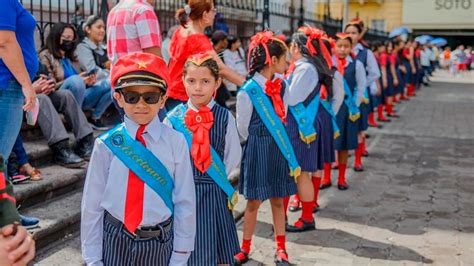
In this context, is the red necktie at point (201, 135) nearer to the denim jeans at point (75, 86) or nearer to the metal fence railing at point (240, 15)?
the denim jeans at point (75, 86)

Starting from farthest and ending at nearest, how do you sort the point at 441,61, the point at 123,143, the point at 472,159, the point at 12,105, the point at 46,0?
the point at 441,61
the point at 472,159
the point at 46,0
the point at 12,105
the point at 123,143

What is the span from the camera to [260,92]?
4.42m

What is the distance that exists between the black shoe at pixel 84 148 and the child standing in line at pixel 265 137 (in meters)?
1.78

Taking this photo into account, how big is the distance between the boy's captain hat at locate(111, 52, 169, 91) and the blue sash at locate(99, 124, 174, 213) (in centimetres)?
22

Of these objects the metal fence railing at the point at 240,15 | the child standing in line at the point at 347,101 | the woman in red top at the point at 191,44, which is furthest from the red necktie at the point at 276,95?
the metal fence railing at the point at 240,15

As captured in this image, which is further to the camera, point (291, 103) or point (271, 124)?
point (291, 103)

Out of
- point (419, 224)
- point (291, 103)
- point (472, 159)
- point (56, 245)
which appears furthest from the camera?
point (472, 159)

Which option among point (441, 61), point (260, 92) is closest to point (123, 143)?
point (260, 92)

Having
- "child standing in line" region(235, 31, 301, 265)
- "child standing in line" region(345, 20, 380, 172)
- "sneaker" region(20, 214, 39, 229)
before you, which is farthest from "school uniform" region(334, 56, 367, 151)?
"sneaker" region(20, 214, 39, 229)

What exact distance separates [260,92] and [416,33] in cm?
3808

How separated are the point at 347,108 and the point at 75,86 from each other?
10.3 ft

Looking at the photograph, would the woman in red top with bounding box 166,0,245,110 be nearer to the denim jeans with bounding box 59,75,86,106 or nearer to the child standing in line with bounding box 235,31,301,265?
the child standing in line with bounding box 235,31,301,265

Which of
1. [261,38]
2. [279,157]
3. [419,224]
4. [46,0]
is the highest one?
[46,0]

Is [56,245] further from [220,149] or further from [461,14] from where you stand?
[461,14]
